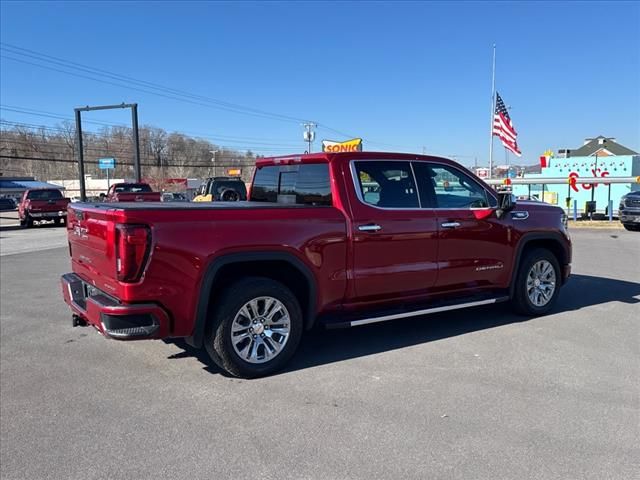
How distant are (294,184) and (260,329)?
1.71 meters

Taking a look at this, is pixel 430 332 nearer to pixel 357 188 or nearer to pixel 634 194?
pixel 357 188

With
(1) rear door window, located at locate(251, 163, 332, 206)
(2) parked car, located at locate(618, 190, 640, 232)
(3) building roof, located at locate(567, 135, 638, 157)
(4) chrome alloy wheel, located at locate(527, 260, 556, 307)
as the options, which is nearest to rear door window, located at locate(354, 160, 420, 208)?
(1) rear door window, located at locate(251, 163, 332, 206)

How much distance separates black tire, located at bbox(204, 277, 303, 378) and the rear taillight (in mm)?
747

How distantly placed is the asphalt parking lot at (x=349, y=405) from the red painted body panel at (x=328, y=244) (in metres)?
0.61

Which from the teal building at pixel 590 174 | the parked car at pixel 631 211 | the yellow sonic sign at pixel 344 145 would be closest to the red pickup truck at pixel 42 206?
the yellow sonic sign at pixel 344 145

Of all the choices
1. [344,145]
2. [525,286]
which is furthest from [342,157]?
[344,145]

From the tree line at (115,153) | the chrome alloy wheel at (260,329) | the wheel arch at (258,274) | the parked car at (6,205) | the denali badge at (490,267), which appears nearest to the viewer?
the wheel arch at (258,274)

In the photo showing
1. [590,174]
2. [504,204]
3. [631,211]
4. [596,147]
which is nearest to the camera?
[504,204]

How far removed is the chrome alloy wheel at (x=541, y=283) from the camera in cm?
635

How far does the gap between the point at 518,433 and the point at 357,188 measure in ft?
8.22

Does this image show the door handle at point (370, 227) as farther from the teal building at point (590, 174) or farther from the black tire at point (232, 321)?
the teal building at point (590, 174)

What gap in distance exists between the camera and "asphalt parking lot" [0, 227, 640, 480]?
10.4ft

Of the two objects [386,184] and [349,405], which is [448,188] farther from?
[349,405]

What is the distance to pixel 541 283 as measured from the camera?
6.45m
